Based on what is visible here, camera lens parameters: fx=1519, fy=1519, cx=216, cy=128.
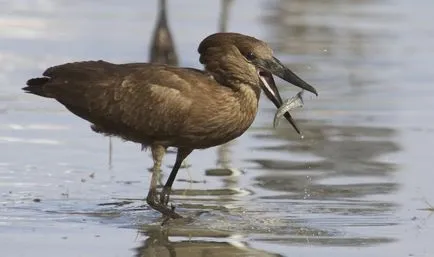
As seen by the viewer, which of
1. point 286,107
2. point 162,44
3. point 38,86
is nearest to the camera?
point 286,107

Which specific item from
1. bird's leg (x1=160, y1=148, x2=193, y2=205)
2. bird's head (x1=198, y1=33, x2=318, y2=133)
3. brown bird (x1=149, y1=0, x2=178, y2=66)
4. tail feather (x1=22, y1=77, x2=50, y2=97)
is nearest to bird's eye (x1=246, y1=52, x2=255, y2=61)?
bird's head (x1=198, y1=33, x2=318, y2=133)

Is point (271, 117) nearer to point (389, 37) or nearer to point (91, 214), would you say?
point (91, 214)

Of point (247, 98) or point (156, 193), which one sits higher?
point (247, 98)

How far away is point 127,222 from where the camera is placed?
8.87 metres

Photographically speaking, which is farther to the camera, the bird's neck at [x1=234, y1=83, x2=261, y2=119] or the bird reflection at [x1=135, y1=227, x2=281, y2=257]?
the bird's neck at [x1=234, y1=83, x2=261, y2=119]

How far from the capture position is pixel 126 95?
9141 millimetres

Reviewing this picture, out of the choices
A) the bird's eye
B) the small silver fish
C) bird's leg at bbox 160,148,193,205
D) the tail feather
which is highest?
the bird's eye

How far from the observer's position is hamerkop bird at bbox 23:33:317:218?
8938mm

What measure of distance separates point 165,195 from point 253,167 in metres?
1.34

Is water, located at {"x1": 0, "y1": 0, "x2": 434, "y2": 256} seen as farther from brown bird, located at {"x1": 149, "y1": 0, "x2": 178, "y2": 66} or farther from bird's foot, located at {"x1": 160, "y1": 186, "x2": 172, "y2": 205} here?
brown bird, located at {"x1": 149, "y1": 0, "x2": 178, "y2": 66}

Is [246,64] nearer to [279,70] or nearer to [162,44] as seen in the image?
[279,70]

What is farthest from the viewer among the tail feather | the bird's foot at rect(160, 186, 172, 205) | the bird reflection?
the tail feather

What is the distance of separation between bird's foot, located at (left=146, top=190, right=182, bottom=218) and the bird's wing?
0.35m

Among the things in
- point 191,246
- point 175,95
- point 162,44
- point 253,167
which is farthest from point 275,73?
point 162,44
